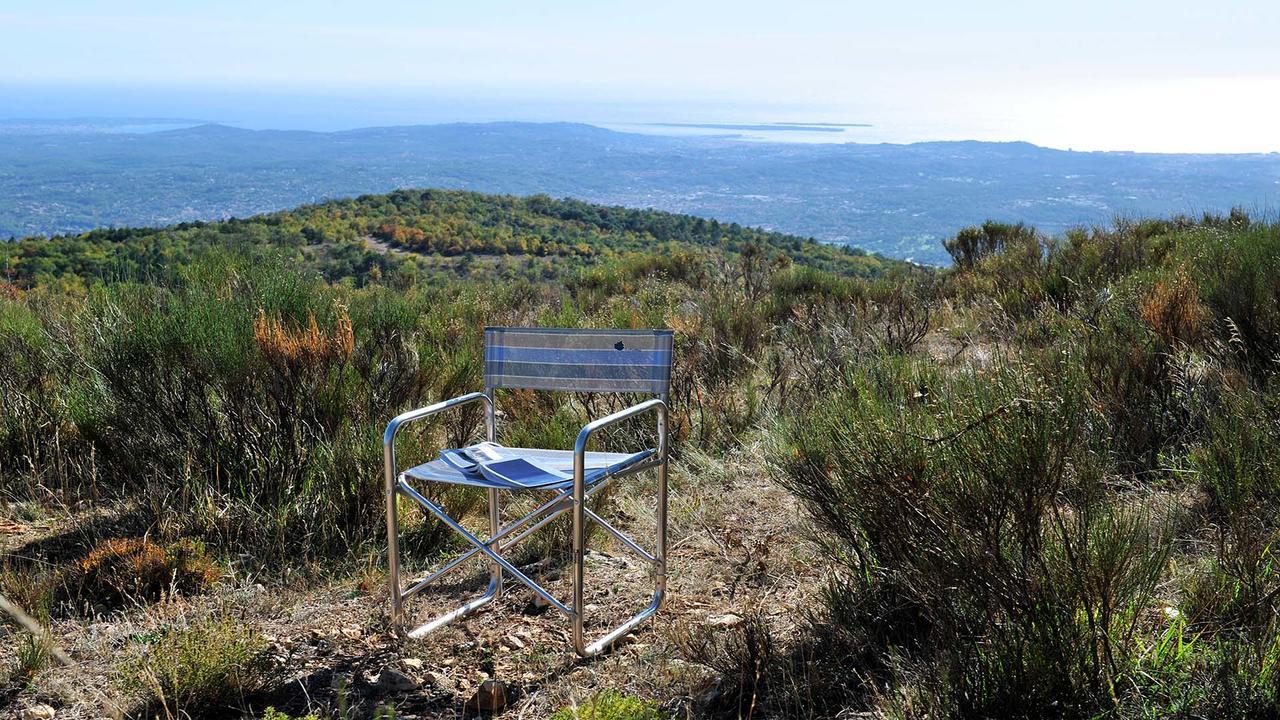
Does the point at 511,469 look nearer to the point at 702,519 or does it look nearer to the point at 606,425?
the point at 606,425

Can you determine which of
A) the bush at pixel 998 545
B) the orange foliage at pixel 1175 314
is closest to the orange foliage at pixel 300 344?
A: the bush at pixel 998 545

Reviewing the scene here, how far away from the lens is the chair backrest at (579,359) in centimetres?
319

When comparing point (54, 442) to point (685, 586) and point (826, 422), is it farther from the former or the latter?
point (826, 422)

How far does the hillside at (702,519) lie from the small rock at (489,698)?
0.7 inches

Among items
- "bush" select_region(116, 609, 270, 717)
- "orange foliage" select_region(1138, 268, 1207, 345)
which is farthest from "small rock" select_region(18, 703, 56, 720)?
"orange foliage" select_region(1138, 268, 1207, 345)

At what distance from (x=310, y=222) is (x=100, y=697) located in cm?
2589

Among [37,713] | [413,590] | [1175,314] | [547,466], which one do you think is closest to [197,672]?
[37,713]

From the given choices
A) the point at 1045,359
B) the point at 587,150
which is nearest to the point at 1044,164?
the point at 587,150

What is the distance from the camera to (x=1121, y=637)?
7.03ft

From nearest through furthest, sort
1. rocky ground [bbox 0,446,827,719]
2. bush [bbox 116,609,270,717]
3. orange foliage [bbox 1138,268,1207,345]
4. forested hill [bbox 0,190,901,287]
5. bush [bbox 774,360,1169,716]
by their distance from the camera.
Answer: bush [bbox 774,360,1169,716] < bush [bbox 116,609,270,717] < rocky ground [bbox 0,446,827,719] < orange foliage [bbox 1138,268,1207,345] < forested hill [bbox 0,190,901,287]

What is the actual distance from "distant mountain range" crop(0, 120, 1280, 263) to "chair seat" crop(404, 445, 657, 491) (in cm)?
630

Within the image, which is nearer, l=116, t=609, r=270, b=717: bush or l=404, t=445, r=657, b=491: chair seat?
l=116, t=609, r=270, b=717: bush

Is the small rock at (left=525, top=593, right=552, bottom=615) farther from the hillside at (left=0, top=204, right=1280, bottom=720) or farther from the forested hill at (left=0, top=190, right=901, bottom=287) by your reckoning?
the forested hill at (left=0, top=190, right=901, bottom=287)

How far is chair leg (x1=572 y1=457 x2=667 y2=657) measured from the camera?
256cm
